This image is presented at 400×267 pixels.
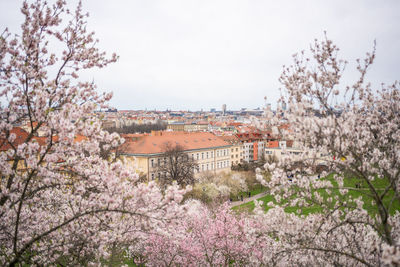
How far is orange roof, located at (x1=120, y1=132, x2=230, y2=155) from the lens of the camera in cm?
4012

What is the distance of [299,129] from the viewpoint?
539cm

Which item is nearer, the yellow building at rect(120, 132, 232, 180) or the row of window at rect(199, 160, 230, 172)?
the yellow building at rect(120, 132, 232, 180)

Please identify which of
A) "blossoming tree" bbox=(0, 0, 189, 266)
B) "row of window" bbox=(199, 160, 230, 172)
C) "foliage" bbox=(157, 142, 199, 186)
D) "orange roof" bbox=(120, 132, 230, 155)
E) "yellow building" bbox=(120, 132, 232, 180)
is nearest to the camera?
"blossoming tree" bbox=(0, 0, 189, 266)

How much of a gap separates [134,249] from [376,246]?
13.7m

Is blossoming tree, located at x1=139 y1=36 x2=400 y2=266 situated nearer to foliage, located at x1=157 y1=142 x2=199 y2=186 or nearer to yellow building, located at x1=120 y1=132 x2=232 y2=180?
foliage, located at x1=157 y1=142 x2=199 y2=186

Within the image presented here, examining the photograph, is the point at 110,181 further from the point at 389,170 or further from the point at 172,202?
the point at 389,170

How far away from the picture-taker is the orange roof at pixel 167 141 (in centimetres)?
4012

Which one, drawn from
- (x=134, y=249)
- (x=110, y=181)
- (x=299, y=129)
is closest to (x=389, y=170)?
(x=299, y=129)

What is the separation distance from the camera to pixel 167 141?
43.2 metres

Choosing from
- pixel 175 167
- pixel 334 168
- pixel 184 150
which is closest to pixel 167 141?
pixel 184 150

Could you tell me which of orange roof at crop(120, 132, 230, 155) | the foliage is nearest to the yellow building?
orange roof at crop(120, 132, 230, 155)

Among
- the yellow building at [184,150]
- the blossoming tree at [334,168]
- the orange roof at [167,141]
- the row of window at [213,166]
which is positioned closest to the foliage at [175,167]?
the yellow building at [184,150]

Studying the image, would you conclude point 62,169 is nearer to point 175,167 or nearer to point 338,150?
point 338,150

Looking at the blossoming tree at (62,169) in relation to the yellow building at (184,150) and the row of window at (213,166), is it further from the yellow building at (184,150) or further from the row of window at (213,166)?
the row of window at (213,166)
